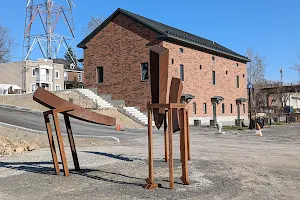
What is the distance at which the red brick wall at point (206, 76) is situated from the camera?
34.4 m

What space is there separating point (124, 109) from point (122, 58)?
5.91 meters

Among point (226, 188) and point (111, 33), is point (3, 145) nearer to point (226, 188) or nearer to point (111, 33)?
point (226, 188)

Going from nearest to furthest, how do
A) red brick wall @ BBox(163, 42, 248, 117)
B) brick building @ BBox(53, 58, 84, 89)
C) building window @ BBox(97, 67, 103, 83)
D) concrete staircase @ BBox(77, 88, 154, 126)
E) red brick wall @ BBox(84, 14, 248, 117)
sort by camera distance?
concrete staircase @ BBox(77, 88, 154, 126)
red brick wall @ BBox(84, 14, 248, 117)
red brick wall @ BBox(163, 42, 248, 117)
building window @ BBox(97, 67, 103, 83)
brick building @ BBox(53, 58, 84, 89)

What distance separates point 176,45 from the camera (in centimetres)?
3372

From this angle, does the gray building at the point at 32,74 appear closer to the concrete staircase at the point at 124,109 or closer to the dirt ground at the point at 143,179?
the concrete staircase at the point at 124,109

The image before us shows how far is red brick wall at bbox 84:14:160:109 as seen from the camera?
32750 mm

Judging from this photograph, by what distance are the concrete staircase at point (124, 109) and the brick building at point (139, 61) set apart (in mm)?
1067

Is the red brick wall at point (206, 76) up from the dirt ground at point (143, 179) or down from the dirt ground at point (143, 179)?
up

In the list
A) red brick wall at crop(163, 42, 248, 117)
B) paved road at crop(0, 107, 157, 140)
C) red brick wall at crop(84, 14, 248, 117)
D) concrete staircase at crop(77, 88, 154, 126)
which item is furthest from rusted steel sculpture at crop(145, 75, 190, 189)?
red brick wall at crop(163, 42, 248, 117)

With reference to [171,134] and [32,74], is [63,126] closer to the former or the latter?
[171,134]

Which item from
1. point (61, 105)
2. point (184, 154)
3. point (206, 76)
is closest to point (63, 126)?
point (61, 105)

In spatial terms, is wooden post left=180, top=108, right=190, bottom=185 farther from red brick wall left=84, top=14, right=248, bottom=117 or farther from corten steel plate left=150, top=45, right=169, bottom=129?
red brick wall left=84, top=14, right=248, bottom=117

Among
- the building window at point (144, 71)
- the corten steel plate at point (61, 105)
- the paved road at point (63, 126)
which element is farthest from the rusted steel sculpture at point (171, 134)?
the building window at point (144, 71)

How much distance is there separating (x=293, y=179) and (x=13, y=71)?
196 ft
